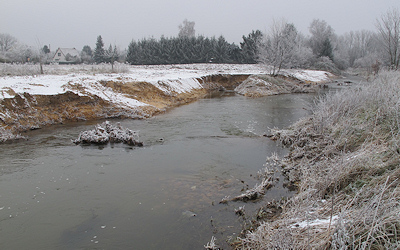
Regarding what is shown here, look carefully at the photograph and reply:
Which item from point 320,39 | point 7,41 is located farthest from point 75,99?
point 7,41

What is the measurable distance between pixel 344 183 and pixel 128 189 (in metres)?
4.75

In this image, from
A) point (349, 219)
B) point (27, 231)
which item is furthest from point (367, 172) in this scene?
point (27, 231)

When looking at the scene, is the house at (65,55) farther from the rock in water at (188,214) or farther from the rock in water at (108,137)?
the rock in water at (188,214)

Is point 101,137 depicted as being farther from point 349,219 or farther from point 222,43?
point 222,43

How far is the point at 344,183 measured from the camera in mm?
5012

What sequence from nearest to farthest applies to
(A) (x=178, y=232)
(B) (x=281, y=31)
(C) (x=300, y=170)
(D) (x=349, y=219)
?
(D) (x=349, y=219) < (A) (x=178, y=232) < (C) (x=300, y=170) < (B) (x=281, y=31)

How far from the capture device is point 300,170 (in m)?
6.89

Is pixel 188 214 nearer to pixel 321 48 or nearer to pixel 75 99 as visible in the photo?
pixel 75 99

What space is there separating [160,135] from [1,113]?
686cm

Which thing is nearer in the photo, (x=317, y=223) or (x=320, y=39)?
(x=317, y=223)

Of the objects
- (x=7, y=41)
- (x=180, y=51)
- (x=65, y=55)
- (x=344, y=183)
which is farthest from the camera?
(x=65, y=55)

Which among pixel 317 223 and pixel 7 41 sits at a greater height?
pixel 7 41

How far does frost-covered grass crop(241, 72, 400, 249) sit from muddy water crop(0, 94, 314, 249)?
0.91m

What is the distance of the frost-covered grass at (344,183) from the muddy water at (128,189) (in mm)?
914
